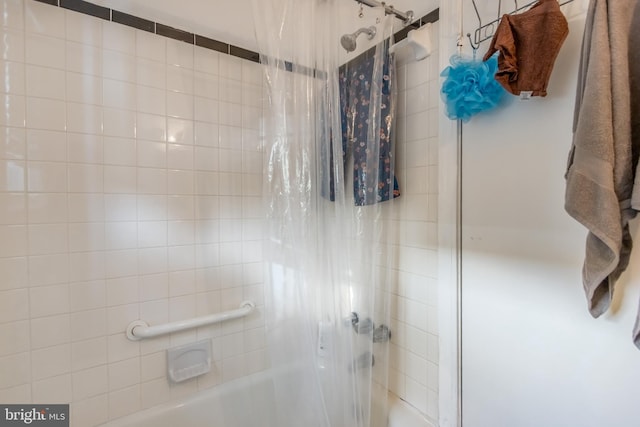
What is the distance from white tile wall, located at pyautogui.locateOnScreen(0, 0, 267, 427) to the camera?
3.39ft

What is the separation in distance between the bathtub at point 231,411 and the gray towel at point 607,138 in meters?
0.94

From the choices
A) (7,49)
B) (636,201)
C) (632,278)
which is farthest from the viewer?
(7,49)

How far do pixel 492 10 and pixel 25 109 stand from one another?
5.41ft

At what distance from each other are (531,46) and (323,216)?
0.78 meters

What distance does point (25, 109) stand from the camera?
1029 mm

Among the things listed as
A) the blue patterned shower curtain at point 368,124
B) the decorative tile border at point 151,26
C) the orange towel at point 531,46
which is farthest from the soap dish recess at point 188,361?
the orange towel at point 531,46

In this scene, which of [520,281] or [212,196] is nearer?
[520,281]

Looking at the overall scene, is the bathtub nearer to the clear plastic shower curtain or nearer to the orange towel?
the clear plastic shower curtain

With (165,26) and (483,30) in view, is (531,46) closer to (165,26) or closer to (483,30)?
(483,30)

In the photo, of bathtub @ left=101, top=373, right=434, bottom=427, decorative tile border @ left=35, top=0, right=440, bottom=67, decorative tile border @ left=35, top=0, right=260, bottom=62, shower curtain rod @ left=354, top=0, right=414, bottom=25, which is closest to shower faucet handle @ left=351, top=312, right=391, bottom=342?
bathtub @ left=101, top=373, right=434, bottom=427

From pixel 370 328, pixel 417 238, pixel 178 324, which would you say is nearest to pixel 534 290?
pixel 417 238

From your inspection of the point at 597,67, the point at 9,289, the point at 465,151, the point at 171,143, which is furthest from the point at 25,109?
the point at 597,67

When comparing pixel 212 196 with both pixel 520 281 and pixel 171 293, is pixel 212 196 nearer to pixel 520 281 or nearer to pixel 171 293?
pixel 171 293

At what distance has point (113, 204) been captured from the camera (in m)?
1.17
